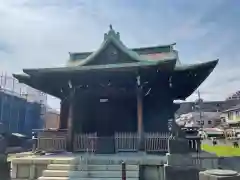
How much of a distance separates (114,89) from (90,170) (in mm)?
5406

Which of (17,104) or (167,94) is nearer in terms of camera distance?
(167,94)

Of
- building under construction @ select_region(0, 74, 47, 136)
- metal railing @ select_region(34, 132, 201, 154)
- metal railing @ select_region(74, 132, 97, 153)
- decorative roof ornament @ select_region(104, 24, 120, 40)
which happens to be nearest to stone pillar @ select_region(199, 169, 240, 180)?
metal railing @ select_region(34, 132, 201, 154)

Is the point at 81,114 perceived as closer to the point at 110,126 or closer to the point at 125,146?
the point at 110,126

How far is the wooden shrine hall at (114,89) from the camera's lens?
1090 cm

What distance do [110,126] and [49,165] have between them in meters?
5.34

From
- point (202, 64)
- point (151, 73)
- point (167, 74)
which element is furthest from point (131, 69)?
point (202, 64)

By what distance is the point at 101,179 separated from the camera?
7.74 m

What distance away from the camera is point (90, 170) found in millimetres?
8305

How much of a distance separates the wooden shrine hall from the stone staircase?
2029mm

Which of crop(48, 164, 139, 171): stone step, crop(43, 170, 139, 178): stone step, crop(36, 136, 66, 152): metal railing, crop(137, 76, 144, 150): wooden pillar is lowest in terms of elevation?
crop(43, 170, 139, 178): stone step

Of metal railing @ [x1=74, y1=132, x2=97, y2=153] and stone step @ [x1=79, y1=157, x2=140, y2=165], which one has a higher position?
metal railing @ [x1=74, y1=132, x2=97, y2=153]

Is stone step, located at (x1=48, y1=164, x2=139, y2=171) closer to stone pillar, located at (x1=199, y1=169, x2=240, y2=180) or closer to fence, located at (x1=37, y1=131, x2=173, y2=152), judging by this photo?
fence, located at (x1=37, y1=131, x2=173, y2=152)

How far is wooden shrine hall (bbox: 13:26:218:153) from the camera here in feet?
35.8

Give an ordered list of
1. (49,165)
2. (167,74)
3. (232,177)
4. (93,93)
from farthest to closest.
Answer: (93,93) → (167,74) → (49,165) → (232,177)
